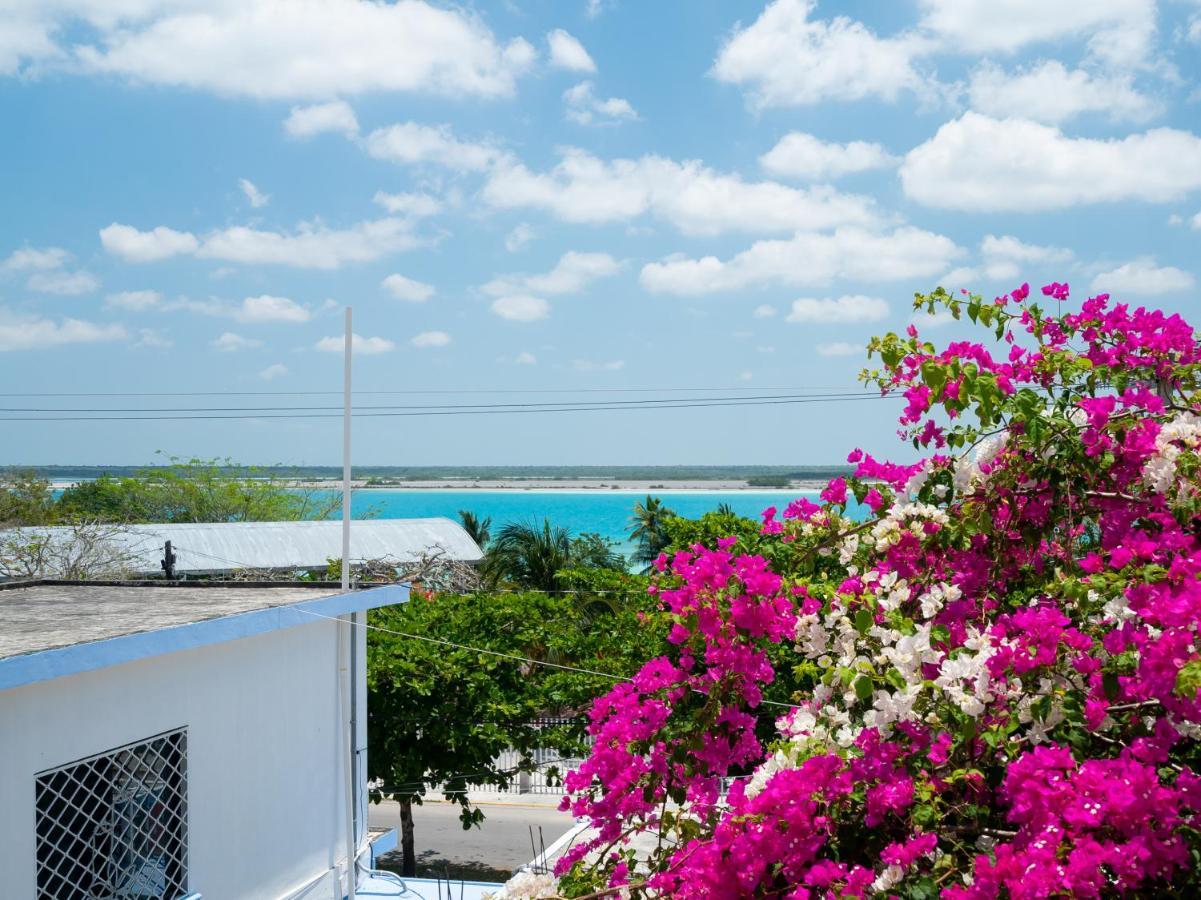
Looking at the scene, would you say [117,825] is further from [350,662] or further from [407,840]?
[407,840]

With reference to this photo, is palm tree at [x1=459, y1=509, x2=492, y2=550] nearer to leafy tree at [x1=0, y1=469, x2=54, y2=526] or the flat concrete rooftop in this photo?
leafy tree at [x1=0, y1=469, x2=54, y2=526]

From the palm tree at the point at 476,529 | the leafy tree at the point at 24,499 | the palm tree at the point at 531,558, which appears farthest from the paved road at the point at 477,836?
the palm tree at the point at 476,529

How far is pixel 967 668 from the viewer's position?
267cm

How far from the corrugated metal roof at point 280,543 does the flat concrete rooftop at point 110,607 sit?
18.0 meters

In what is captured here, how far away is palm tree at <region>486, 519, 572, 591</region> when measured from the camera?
29.3 metres

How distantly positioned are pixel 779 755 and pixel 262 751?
13.4 ft

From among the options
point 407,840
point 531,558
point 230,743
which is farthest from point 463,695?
point 531,558

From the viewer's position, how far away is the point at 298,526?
32.1 meters

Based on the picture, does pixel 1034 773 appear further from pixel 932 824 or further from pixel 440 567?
pixel 440 567

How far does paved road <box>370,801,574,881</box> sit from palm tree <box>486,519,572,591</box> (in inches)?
421

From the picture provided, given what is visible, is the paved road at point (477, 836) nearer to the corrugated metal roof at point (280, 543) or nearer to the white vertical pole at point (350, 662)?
the white vertical pole at point (350, 662)

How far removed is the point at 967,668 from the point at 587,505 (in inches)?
6035

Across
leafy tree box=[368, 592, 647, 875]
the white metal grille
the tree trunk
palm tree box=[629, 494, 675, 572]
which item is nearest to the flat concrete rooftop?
the white metal grille

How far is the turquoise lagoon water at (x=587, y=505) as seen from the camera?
11702 centimetres
